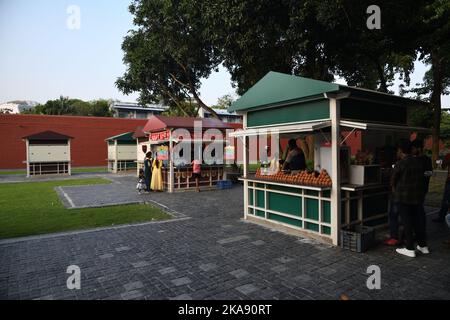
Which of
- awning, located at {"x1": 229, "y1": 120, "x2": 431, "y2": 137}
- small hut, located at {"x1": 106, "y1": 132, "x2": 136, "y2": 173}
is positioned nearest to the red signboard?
awning, located at {"x1": 229, "y1": 120, "x2": 431, "y2": 137}

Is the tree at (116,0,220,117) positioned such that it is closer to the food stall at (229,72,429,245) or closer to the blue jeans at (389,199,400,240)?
the food stall at (229,72,429,245)

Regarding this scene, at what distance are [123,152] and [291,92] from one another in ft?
68.8

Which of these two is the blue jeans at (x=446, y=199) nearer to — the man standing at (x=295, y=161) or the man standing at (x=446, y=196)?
the man standing at (x=446, y=196)

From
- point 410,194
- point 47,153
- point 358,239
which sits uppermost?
point 47,153

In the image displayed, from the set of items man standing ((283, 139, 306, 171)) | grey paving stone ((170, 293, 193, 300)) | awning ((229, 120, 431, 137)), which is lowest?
grey paving stone ((170, 293, 193, 300))

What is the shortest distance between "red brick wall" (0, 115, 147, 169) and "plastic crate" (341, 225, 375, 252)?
104 ft

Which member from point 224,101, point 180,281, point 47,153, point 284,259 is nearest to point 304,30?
point 284,259

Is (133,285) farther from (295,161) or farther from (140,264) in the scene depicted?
(295,161)

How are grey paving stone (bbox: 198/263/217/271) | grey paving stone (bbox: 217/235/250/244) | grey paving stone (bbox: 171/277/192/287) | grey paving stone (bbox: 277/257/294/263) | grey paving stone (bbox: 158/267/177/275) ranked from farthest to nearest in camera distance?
grey paving stone (bbox: 217/235/250/244)
grey paving stone (bbox: 277/257/294/263)
grey paving stone (bbox: 198/263/217/271)
grey paving stone (bbox: 158/267/177/275)
grey paving stone (bbox: 171/277/192/287)

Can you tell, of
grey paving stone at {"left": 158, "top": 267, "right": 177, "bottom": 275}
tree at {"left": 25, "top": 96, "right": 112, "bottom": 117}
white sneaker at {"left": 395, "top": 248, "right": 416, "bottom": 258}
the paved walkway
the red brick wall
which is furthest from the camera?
tree at {"left": 25, "top": 96, "right": 112, "bottom": 117}

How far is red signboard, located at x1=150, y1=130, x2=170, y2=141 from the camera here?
1386cm

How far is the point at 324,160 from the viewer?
6.38 metres

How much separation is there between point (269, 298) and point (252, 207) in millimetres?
4144
